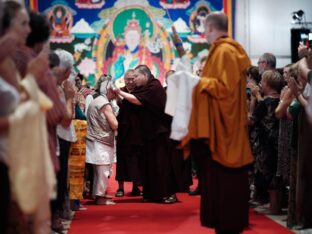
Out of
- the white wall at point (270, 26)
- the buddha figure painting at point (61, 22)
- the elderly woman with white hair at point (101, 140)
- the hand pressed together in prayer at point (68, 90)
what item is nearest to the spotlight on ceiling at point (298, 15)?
the white wall at point (270, 26)

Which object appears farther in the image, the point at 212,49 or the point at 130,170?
the point at 130,170

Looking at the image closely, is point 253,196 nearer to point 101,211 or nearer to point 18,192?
point 101,211

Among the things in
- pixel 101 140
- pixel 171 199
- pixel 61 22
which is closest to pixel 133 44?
pixel 61 22

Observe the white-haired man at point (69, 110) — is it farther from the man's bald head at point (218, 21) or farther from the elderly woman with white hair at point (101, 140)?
the elderly woman with white hair at point (101, 140)

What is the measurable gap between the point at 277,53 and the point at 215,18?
31.7ft

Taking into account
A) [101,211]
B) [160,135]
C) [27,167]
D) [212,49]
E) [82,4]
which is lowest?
[101,211]

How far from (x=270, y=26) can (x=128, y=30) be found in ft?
10.7

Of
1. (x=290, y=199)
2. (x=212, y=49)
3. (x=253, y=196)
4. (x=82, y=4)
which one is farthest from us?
(x=82, y=4)

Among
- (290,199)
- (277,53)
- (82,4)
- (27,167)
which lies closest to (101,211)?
(290,199)

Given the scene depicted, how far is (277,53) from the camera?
13.6 m

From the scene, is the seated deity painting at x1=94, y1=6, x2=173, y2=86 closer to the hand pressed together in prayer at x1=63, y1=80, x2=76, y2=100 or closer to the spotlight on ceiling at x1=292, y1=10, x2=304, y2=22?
the spotlight on ceiling at x1=292, y1=10, x2=304, y2=22

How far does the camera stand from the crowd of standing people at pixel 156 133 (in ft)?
8.41

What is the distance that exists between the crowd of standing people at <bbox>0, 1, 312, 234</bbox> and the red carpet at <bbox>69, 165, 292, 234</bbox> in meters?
0.19

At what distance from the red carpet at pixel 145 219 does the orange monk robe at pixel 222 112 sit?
1.29m
